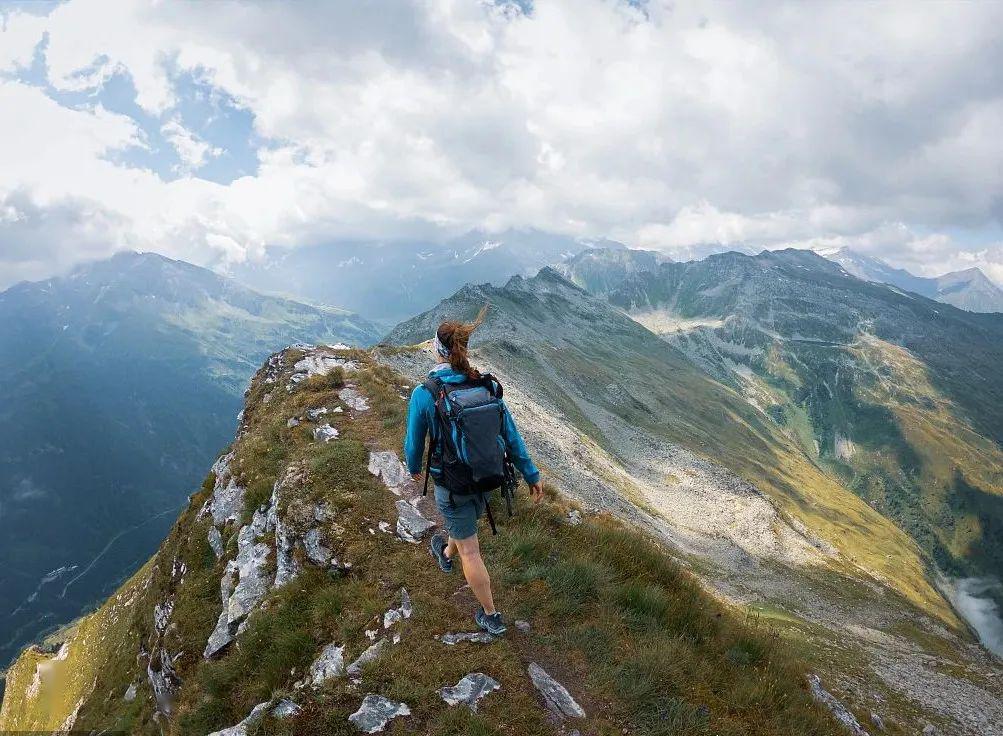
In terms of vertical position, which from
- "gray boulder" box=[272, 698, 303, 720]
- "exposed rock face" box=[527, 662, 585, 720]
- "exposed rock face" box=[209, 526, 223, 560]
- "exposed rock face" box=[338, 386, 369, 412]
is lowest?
"exposed rock face" box=[209, 526, 223, 560]

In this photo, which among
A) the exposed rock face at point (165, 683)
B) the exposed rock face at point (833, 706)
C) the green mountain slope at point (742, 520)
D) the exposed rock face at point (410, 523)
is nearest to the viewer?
the exposed rock face at point (833, 706)

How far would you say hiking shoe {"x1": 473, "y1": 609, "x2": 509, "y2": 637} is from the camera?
7.74 m

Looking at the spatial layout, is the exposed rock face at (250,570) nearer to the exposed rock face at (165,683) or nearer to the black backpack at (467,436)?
the exposed rock face at (165,683)

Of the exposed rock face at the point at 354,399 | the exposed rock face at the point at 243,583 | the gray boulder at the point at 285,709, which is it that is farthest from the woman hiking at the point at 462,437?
the exposed rock face at the point at 354,399

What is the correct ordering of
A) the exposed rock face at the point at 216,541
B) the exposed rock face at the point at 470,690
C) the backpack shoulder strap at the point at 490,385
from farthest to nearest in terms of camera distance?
the exposed rock face at the point at 216,541 < the backpack shoulder strap at the point at 490,385 < the exposed rock face at the point at 470,690

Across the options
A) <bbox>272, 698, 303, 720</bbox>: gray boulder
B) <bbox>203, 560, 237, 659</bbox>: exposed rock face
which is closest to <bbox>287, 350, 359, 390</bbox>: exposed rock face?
<bbox>203, 560, 237, 659</bbox>: exposed rock face

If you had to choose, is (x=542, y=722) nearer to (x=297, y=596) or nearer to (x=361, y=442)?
(x=297, y=596)

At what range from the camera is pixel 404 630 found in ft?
26.7

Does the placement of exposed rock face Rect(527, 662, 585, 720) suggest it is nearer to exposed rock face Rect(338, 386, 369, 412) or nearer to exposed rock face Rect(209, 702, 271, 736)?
exposed rock face Rect(209, 702, 271, 736)

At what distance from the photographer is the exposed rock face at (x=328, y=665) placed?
7.61m

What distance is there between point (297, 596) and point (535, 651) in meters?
5.22

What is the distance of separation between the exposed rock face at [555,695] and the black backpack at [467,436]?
294 cm

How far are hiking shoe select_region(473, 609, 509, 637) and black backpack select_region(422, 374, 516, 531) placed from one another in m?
2.43

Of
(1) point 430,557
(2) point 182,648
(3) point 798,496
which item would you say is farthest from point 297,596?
(3) point 798,496
